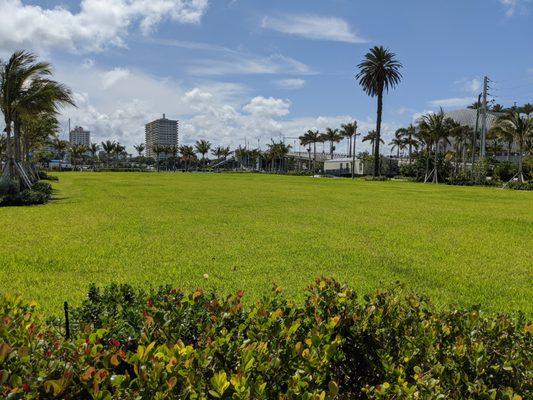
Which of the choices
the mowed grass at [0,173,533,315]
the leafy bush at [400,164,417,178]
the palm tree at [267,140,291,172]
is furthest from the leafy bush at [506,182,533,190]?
the palm tree at [267,140,291,172]

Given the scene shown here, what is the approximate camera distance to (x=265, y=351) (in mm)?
2344

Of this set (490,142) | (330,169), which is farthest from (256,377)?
(490,142)

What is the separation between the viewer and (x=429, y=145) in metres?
60.9

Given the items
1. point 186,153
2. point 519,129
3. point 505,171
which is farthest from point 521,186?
point 186,153

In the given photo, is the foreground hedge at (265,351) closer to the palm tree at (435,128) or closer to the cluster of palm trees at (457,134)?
the cluster of palm trees at (457,134)

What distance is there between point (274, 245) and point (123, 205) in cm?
1047

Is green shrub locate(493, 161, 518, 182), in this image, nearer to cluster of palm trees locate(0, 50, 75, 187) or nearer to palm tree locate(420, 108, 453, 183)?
palm tree locate(420, 108, 453, 183)

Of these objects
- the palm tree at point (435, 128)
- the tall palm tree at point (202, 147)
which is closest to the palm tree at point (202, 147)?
the tall palm tree at point (202, 147)

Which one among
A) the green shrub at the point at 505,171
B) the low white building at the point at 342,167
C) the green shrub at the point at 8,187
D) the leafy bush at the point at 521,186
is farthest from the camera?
the low white building at the point at 342,167

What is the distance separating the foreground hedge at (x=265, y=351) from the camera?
2.00m

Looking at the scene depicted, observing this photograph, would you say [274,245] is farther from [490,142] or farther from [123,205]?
[490,142]

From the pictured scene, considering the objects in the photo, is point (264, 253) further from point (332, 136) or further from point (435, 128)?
point (332, 136)

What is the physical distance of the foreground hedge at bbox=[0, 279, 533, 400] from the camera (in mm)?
1997

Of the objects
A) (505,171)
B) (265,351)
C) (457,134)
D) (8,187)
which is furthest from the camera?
(457,134)
